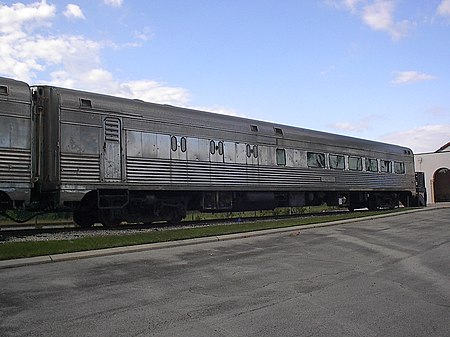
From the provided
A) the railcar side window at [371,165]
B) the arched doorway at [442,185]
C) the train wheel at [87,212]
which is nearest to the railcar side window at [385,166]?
the railcar side window at [371,165]

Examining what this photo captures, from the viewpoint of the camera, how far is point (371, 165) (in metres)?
26.3

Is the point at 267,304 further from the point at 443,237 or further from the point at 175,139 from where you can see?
the point at 175,139

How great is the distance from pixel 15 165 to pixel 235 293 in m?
7.83

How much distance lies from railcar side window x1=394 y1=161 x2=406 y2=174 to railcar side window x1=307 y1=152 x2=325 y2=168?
777 cm

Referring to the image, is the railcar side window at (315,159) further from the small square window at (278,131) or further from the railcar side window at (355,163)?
the railcar side window at (355,163)

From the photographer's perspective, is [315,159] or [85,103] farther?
[315,159]

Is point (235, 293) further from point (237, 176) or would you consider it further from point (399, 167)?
point (399, 167)

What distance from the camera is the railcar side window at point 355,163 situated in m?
24.6

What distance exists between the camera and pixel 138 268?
8.77 meters

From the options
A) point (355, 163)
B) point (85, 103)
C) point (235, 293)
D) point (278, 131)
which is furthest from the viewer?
point (355, 163)

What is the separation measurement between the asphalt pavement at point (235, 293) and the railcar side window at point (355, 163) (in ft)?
43.6

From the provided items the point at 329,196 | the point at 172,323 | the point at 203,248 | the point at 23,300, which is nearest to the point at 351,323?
the point at 172,323

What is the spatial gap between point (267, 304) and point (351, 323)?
1.18m

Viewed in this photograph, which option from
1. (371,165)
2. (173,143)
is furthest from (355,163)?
(173,143)
